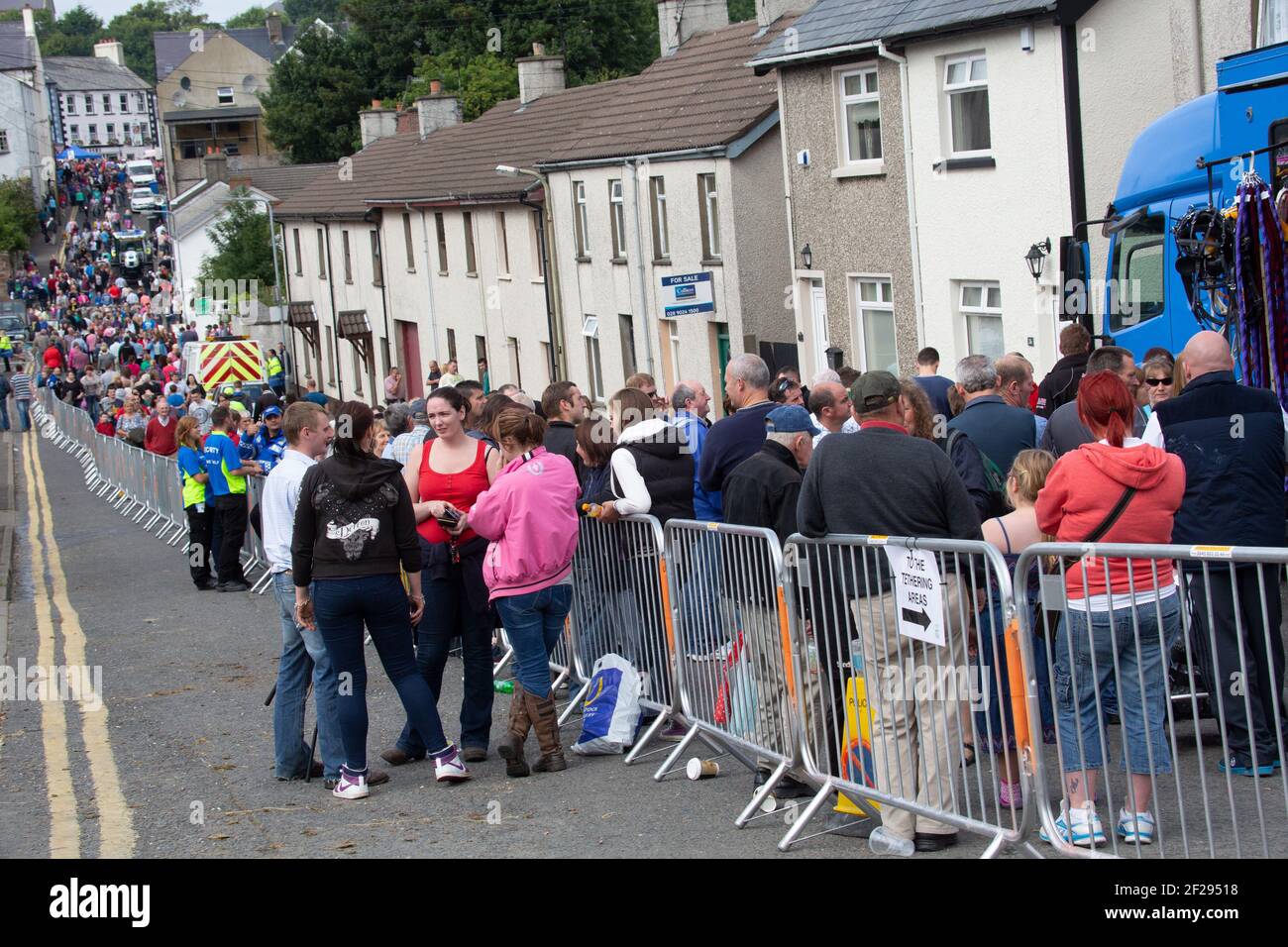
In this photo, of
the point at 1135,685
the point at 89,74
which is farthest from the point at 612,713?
the point at 89,74

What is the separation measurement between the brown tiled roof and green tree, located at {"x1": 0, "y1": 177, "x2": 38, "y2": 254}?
42.9m

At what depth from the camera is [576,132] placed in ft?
117

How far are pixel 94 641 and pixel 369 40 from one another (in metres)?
60.2

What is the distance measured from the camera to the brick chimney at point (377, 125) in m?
56.5

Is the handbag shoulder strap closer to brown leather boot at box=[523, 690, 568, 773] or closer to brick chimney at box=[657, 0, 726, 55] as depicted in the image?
brown leather boot at box=[523, 690, 568, 773]

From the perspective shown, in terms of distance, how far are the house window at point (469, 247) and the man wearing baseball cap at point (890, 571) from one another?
33.9 meters

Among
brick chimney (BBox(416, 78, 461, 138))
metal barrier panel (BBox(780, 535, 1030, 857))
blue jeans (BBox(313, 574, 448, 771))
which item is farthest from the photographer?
brick chimney (BBox(416, 78, 461, 138))

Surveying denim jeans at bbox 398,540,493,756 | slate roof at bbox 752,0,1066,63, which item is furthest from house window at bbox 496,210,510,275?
denim jeans at bbox 398,540,493,756

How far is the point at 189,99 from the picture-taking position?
379 feet

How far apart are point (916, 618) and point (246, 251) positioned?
56.0m

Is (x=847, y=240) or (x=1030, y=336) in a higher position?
(x=847, y=240)

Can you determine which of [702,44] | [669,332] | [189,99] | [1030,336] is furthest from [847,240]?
[189,99]

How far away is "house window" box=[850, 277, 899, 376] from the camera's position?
2327 cm
